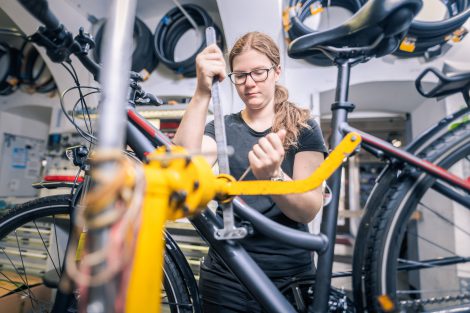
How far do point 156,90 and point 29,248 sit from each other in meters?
1.57

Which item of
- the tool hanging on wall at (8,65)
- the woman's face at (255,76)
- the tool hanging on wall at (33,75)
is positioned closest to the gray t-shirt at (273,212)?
the woman's face at (255,76)

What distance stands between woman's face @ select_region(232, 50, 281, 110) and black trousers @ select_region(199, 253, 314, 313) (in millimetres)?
502

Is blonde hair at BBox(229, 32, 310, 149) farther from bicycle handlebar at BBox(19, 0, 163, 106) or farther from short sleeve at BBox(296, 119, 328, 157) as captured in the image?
bicycle handlebar at BBox(19, 0, 163, 106)

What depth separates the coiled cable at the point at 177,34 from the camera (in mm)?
2004

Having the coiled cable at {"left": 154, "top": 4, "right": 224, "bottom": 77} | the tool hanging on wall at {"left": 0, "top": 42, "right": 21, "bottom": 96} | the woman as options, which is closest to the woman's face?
the woman

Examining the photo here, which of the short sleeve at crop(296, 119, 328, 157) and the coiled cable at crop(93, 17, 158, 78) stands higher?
the coiled cable at crop(93, 17, 158, 78)

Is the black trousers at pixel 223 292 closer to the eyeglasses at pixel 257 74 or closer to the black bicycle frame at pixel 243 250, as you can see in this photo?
the black bicycle frame at pixel 243 250

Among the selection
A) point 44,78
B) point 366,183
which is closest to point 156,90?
point 44,78

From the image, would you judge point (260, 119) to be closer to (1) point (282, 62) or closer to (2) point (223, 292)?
(2) point (223, 292)

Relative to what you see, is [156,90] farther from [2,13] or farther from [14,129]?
[14,129]

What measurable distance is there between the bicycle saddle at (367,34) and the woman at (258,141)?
146 mm

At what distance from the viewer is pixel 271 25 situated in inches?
66.9

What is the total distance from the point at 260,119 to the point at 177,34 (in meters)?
1.94

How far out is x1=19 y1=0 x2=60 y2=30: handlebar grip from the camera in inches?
15.0
